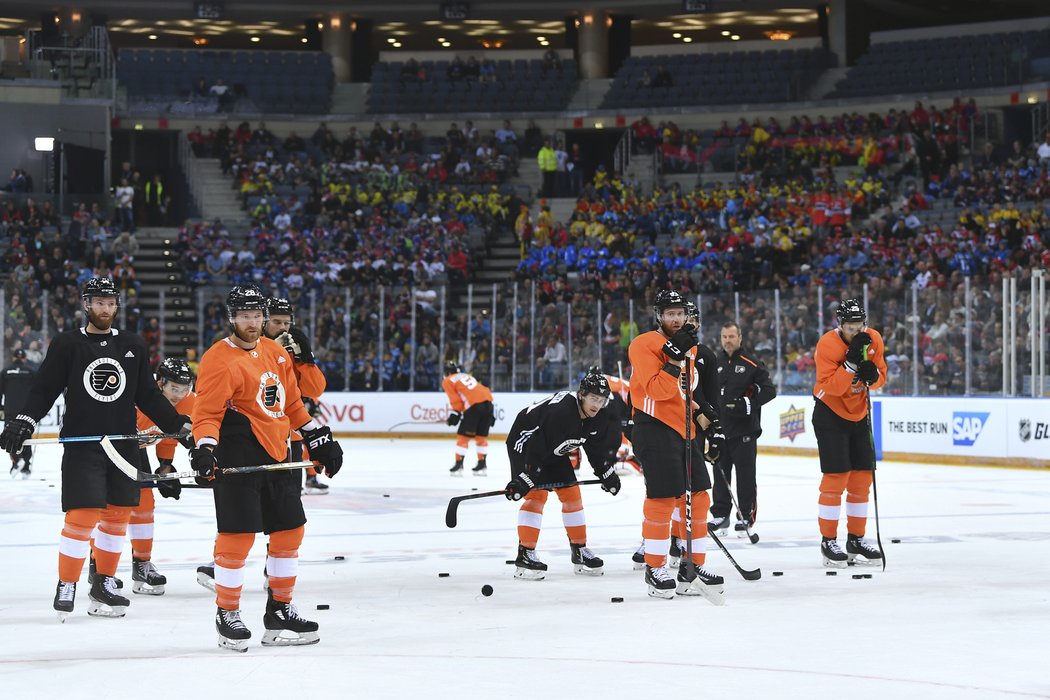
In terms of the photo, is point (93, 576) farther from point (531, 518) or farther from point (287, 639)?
point (531, 518)

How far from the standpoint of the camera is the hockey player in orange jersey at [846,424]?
30.8ft

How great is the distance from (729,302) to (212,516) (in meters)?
9.97

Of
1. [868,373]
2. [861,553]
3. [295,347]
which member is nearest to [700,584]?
[861,553]

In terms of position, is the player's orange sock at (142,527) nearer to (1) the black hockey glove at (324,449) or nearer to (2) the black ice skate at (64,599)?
(2) the black ice skate at (64,599)

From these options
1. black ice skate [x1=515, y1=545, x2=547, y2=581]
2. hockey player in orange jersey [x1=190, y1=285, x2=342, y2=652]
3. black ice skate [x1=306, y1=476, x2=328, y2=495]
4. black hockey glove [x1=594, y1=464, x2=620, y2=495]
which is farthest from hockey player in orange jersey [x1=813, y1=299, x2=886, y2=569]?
black ice skate [x1=306, y1=476, x2=328, y2=495]

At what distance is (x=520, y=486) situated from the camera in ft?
28.7

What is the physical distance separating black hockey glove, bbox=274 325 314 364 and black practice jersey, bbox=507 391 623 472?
1.35 m

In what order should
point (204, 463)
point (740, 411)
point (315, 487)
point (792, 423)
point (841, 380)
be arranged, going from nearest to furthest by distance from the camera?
point (204, 463)
point (841, 380)
point (740, 411)
point (315, 487)
point (792, 423)

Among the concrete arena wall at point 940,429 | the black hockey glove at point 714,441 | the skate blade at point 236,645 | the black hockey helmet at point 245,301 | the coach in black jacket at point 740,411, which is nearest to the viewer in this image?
the skate blade at point 236,645

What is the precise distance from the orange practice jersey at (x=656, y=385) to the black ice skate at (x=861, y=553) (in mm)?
1782

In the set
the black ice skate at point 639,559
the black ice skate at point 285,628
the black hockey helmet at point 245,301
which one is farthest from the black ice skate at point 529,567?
the black hockey helmet at point 245,301

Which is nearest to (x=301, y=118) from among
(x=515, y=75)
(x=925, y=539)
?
(x=515, y=75)

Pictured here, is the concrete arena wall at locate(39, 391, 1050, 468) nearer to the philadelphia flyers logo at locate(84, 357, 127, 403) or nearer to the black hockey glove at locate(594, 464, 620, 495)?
the black hockey glove at locate(594, 464, 620, 495)

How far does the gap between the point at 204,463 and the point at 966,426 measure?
1358 cm
